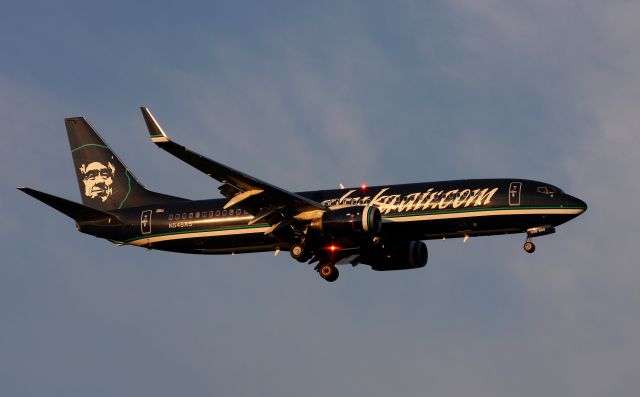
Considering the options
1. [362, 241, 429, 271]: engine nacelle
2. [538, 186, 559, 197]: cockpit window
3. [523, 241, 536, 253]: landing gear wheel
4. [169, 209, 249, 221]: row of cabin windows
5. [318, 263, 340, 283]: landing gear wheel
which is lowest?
[318, 263, 340, 283]: landing gear wheel

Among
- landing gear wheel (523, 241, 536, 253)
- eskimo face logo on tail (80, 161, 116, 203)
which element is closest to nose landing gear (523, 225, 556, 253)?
landing gear wheel (523, 241, 536, 253)

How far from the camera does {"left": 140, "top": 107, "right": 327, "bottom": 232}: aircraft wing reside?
5900cm

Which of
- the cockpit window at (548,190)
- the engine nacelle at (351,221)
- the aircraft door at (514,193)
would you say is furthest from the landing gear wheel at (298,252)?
the cockpit window at (548,190)

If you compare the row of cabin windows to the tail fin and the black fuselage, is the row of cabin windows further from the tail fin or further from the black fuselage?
the tail fin

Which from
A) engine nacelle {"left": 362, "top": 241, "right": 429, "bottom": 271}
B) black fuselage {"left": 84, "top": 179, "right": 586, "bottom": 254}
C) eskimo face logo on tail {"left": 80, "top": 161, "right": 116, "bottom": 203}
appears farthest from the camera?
eskimo face logo on tail {"left": 80, "top": 161, "right": 116, "bottom": 203}

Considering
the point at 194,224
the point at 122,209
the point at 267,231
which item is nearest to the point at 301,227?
the point at 267,231

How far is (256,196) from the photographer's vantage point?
2483 inches

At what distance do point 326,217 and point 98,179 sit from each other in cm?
1882

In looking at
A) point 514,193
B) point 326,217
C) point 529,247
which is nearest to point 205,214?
point 326,217

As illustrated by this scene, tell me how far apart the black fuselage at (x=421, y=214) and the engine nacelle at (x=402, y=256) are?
3.90 metres

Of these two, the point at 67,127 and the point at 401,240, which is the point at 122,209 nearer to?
the point at 67,127

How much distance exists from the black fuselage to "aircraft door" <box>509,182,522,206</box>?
0.05 meters

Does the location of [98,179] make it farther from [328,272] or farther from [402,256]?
[402,256]

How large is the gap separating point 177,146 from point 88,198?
2013 centimetres
